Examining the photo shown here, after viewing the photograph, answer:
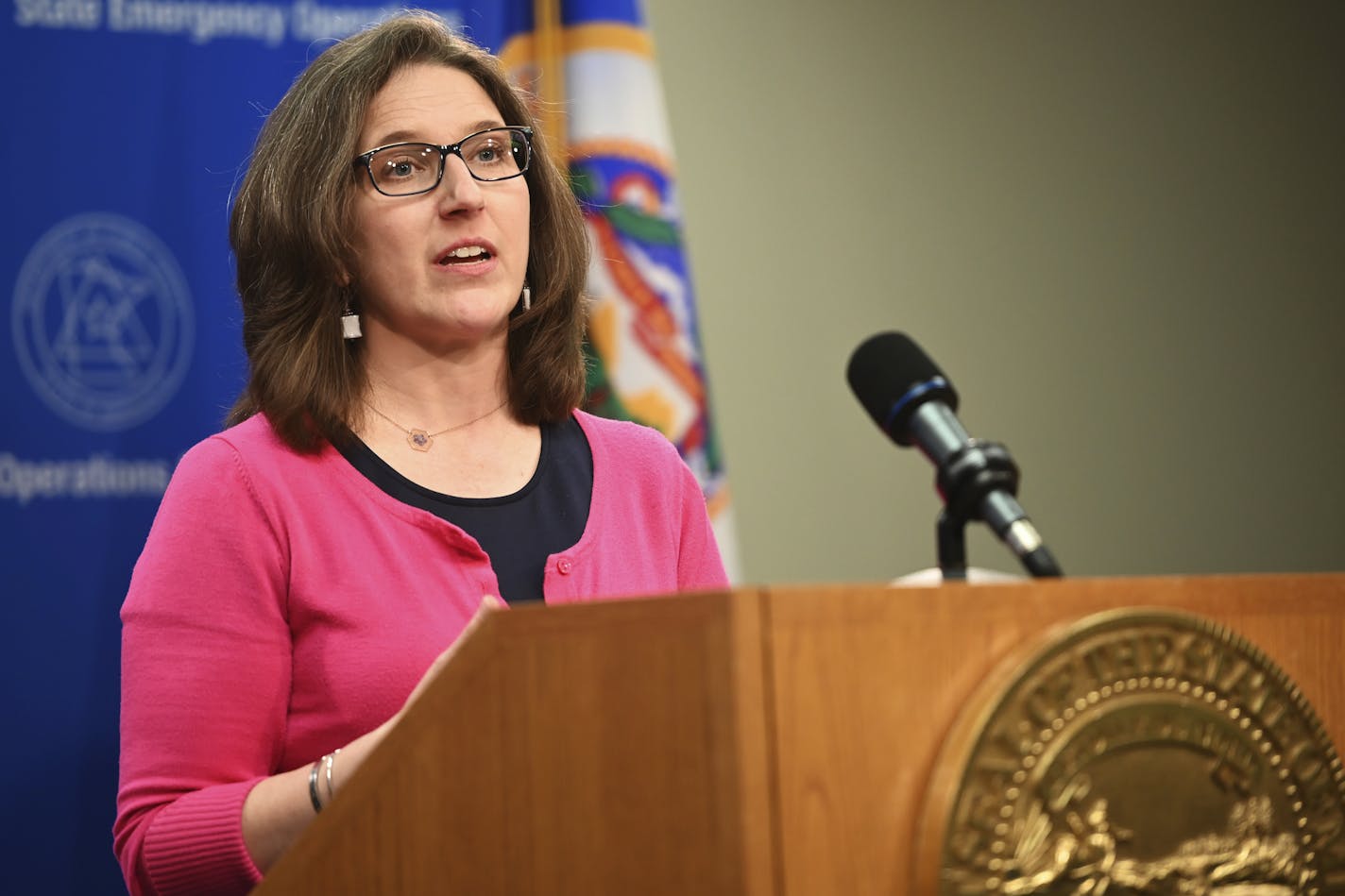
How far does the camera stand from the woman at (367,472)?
154 cm

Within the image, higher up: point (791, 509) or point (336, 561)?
point (791, 509)

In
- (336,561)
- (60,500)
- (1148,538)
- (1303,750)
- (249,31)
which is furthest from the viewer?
(1148,538)

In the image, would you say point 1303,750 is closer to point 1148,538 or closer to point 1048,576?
point 1048,576

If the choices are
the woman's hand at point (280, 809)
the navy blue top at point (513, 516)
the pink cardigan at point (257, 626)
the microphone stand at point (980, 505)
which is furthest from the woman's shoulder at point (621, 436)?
the microphone stand at point (980, 505)

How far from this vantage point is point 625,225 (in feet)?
8.10

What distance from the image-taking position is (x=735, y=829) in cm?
92

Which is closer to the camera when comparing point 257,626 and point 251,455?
point 257,626

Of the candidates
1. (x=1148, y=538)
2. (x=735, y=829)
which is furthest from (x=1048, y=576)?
(x=1148, y=538)

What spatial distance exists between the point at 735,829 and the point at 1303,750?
45cm

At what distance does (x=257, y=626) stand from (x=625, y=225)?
1101 millimetres

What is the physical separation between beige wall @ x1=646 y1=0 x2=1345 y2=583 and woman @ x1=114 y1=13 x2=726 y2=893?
1280mm

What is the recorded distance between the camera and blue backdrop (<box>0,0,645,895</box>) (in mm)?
2092

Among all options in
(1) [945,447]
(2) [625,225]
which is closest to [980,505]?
(1) [945,447]

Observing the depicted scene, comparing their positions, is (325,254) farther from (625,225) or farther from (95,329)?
(625,225)
